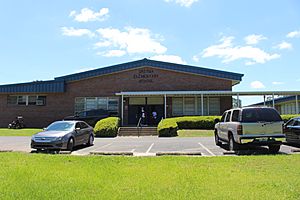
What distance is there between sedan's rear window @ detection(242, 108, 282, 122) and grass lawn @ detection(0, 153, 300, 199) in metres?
2.36

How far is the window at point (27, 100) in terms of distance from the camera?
103ft

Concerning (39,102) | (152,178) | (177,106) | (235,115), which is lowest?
(152,178)

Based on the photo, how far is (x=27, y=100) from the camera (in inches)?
1244

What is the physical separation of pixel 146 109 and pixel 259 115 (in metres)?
19.1

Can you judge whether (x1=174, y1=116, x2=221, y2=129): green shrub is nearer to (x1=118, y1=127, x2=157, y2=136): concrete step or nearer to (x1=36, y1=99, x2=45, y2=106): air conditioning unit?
(x1=118, y1=127, x2=157, y2=136): concrete step

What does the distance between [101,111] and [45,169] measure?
20605 mm

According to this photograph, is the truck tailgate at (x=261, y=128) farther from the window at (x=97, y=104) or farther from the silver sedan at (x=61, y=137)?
the window at (x=97, y=104)

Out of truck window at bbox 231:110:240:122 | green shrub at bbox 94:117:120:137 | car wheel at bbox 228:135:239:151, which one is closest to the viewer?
car wheel at bbox 228:135:239:151

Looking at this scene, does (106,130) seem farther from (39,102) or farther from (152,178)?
(152,178)

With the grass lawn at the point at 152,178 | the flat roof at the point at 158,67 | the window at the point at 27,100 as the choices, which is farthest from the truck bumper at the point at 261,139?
the window at the point at 27,100

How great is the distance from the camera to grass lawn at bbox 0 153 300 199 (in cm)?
535

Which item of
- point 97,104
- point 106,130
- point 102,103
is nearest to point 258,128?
point 106,130

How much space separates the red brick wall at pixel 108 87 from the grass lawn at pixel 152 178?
67.5 feet

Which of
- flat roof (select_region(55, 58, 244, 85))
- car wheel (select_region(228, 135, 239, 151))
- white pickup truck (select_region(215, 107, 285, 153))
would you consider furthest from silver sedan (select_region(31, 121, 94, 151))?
flat roof (select_region(55, 58, 244, 85))
